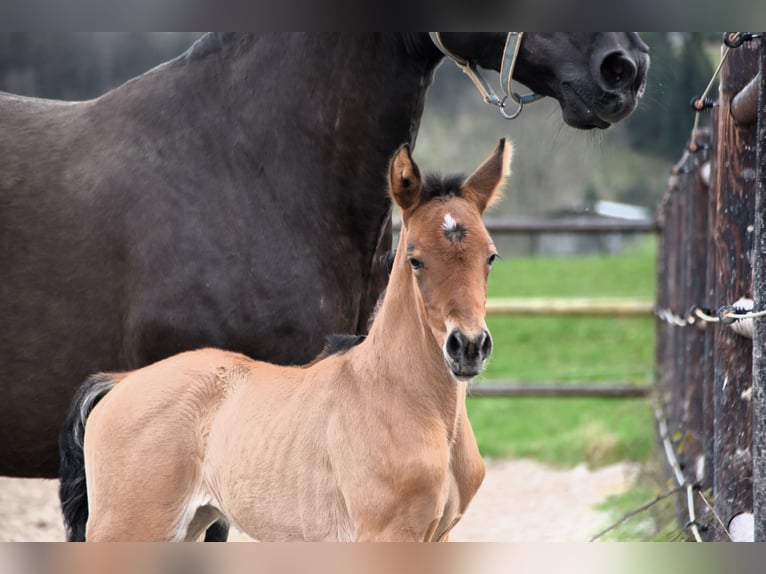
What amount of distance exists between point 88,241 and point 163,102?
497 mm

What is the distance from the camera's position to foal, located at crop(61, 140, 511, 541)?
2.12 metres

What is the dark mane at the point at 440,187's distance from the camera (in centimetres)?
224

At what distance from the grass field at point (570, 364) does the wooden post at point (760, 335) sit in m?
5.20

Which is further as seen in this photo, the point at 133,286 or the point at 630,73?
the point at 133,286

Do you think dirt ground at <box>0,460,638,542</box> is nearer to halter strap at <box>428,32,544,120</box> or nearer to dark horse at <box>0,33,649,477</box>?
dark horse at <box>0,33,649,477</box>

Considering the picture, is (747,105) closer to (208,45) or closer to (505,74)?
(505,74)

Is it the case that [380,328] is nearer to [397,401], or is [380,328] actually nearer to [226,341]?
[397,401]

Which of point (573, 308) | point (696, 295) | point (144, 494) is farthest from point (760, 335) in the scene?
point (573, 308)

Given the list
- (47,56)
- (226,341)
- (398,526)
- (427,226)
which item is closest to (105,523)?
(226,341)

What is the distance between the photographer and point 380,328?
93.5 inches

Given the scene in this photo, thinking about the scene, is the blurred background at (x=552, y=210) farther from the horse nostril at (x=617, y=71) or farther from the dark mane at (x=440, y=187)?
the dark mane at (x=440, y=187)

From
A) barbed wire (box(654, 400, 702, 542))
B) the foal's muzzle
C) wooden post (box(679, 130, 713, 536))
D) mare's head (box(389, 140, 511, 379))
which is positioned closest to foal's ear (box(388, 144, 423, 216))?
mare's head (box(389, 140, 511, 379))

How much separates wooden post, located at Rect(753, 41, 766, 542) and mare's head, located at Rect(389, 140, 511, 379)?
0.57 metres

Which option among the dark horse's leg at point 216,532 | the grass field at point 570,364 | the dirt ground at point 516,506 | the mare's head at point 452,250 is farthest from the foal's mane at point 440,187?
the grass field at point 570,364
